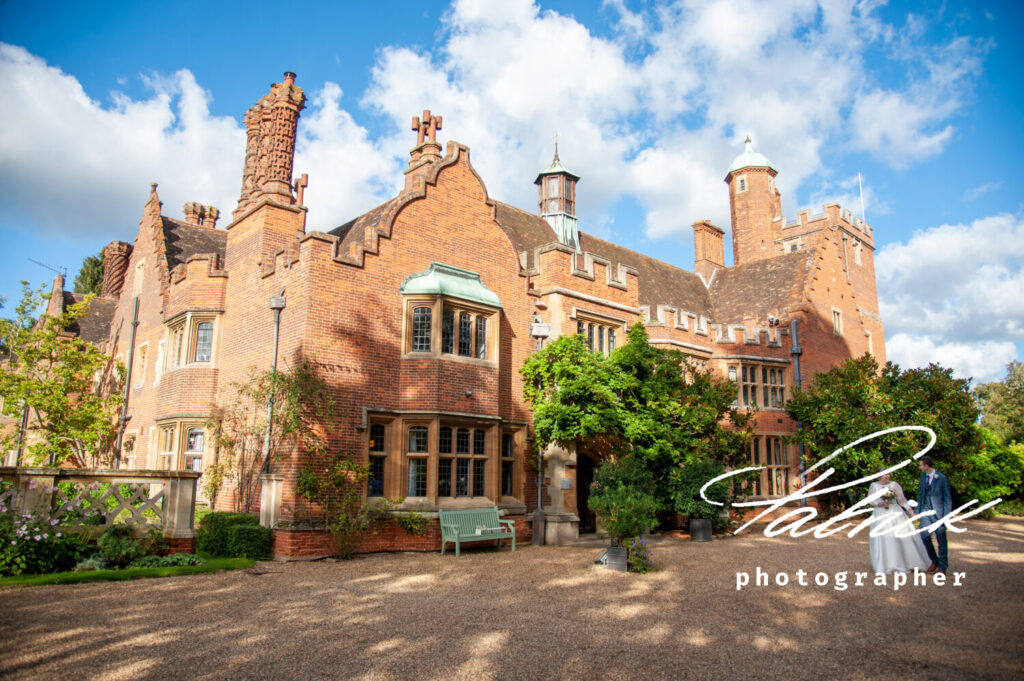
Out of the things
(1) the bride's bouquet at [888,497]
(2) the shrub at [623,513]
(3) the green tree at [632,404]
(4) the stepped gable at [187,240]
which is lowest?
(2) the shrub at [623,513]

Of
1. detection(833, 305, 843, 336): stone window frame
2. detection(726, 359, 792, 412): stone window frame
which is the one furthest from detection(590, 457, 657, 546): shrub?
detection(833, 305, 843, 336): stone window frame

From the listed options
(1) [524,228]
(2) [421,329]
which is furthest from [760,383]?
(2) [421,329]

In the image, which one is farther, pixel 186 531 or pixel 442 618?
pixel 186 531

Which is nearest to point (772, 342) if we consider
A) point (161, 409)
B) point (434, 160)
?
point (434, 160)

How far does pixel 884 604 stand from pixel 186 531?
10.5 m

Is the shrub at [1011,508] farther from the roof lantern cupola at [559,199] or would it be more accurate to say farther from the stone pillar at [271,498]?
the stone pillar at [271,498]

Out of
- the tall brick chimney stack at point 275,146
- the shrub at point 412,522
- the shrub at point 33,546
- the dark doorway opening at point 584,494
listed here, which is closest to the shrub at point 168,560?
the shrub at point 33,546

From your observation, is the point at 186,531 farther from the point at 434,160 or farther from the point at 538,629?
the point at 434,160

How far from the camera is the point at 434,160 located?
17578 millimetres

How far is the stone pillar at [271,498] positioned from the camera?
12.9m

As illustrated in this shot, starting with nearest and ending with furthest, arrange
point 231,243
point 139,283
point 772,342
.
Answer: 1. point 231,243
2. point 139,283
3. point 772,342

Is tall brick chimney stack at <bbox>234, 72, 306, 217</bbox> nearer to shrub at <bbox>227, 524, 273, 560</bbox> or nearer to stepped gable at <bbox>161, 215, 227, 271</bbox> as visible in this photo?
stepped gable at <bbox>161, 215, 227, 271</bbox>

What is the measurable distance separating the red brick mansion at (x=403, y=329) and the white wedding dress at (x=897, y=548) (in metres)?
6.92

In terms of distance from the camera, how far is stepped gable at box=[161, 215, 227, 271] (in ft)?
67.9
